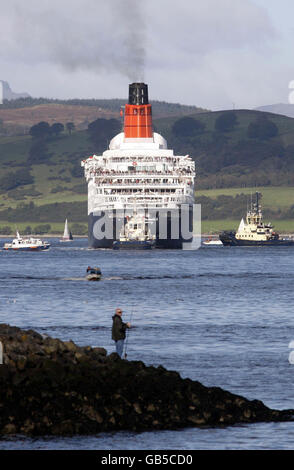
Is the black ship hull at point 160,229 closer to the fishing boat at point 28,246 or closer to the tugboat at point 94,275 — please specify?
the fishing boat at point 28,246

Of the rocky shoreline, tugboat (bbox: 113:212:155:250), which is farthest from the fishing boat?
the rocky shoreline

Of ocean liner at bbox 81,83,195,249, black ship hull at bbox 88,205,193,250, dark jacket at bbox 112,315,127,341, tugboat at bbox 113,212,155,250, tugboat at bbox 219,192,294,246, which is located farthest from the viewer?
tugboat at bbox 219,192,294,246

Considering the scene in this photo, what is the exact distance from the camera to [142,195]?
5866 inches

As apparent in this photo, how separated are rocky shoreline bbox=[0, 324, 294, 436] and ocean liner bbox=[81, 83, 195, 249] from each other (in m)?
115

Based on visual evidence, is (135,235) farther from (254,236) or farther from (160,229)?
A: (254,236)

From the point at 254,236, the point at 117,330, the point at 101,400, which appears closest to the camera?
the point at 101,400

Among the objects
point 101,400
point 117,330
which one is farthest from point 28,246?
point 101,400

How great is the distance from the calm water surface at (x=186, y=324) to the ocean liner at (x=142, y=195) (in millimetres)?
46847

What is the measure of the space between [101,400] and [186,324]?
22.3 m

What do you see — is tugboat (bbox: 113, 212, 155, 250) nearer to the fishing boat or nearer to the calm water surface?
the fishing boat

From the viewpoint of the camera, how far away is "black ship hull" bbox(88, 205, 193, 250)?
144000mm

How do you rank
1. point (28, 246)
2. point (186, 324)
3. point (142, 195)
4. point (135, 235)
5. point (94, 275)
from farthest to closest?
point (28, 246) < point (142, 195) < point (135, 235) < point (94, 275) < point (186, 324)
